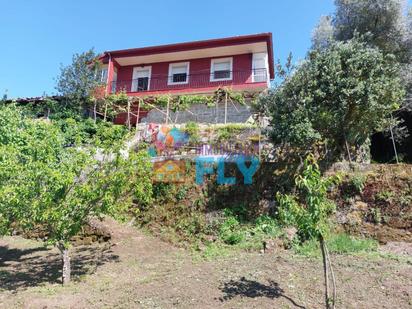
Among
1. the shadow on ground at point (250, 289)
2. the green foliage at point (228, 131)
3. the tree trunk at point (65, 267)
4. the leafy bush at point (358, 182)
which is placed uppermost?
the green foliage at point (228, 131)

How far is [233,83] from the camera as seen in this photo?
71.7 ft

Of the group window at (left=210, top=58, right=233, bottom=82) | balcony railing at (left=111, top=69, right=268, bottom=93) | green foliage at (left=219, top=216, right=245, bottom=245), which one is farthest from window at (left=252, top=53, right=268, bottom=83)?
green foliage at (left=219, top=216, right=245, bottom=245)

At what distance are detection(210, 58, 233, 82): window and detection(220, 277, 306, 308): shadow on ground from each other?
53.8 ft

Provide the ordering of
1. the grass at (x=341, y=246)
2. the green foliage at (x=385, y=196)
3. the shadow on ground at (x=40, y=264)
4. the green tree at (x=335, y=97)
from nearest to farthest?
the shadow on ground at (x=40, y=264), the grass at (x=341, y=246), the green foliage at (x=385, y=196), the green tree at (x=335, y=97)

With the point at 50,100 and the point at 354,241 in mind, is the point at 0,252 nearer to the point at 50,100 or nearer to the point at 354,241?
the point at 354,241

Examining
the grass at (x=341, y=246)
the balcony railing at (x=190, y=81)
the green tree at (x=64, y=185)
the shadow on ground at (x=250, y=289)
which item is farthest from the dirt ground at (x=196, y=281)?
the balcony railing at (x=190, y=81)

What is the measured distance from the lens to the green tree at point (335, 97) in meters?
11.4

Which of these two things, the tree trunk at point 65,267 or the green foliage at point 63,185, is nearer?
the green foliage at point 63,185

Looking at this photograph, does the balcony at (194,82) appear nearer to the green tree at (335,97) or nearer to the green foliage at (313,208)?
the green tree at (335,97)

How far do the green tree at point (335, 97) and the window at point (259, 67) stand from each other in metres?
9.10

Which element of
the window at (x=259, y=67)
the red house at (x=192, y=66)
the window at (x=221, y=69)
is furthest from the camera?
the window at (x=221, y=69)

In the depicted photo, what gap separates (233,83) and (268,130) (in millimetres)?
10289

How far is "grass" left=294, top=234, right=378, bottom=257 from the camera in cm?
902

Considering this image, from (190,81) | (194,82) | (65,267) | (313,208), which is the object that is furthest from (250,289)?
(190,81)
